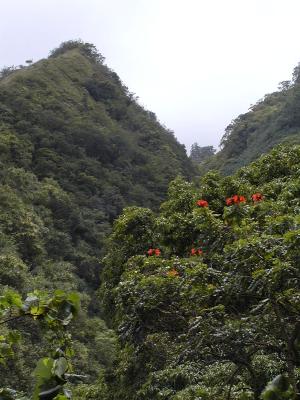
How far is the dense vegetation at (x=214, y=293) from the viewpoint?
3.96 metres

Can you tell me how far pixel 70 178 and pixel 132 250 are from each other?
2124 centimetres

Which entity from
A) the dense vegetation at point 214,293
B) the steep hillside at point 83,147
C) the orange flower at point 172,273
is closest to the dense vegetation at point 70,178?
the steep hillside at point 83,147

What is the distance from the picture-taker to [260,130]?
47469mm

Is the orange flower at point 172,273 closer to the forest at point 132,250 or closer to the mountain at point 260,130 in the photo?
the forest at point 132,250

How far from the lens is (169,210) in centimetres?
1116

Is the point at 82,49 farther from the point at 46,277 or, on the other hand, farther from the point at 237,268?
the point at 237,268

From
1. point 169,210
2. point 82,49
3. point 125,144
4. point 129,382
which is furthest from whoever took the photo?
point 82,49

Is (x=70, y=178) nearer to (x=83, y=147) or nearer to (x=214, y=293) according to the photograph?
(x=83, y=147)

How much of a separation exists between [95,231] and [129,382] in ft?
61.1

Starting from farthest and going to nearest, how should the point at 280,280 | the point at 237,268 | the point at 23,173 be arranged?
1. the point at 23,173
2. the point at 237,268
3. the point at 280,280

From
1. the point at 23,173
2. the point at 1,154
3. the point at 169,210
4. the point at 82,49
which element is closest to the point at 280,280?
the point at 169,210

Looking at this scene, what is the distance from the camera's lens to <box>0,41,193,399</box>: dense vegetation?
58.4 ft

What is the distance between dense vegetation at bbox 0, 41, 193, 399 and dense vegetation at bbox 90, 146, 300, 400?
3023 mm

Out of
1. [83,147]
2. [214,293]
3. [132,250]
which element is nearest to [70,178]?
[83,147]
